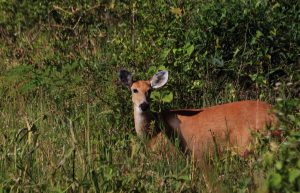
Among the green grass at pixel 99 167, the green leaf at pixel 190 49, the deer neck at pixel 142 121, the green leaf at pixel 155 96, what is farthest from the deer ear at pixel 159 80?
the green grass at pixel 99 167

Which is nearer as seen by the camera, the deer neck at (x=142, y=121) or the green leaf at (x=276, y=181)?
the green leaf at (x=276, y=181)

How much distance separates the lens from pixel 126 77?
9188 mm

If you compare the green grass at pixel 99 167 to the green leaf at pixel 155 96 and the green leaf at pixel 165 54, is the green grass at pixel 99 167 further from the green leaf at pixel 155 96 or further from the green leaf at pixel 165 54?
the green leaf at pixel 165 54

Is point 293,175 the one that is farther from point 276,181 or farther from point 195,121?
point 195,121

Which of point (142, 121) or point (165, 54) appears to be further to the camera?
point (165, 54)

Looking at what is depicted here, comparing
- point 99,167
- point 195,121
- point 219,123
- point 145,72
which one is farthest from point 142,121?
point 99,167

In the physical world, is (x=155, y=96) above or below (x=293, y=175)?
above

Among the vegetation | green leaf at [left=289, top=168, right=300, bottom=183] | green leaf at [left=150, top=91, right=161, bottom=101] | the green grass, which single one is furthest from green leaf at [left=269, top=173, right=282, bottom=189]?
green leaf at [left=150, top=91, right=161, bottom=101]

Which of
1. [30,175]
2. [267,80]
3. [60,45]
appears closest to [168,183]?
[30,175]

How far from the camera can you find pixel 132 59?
9797 mm

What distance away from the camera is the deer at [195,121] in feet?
27.8

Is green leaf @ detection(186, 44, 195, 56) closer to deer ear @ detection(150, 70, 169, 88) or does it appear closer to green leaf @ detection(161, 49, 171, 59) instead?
green leaf @ detection(161, 49, 171, 59)

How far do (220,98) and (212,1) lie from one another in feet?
3.72

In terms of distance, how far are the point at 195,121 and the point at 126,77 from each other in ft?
3.00
